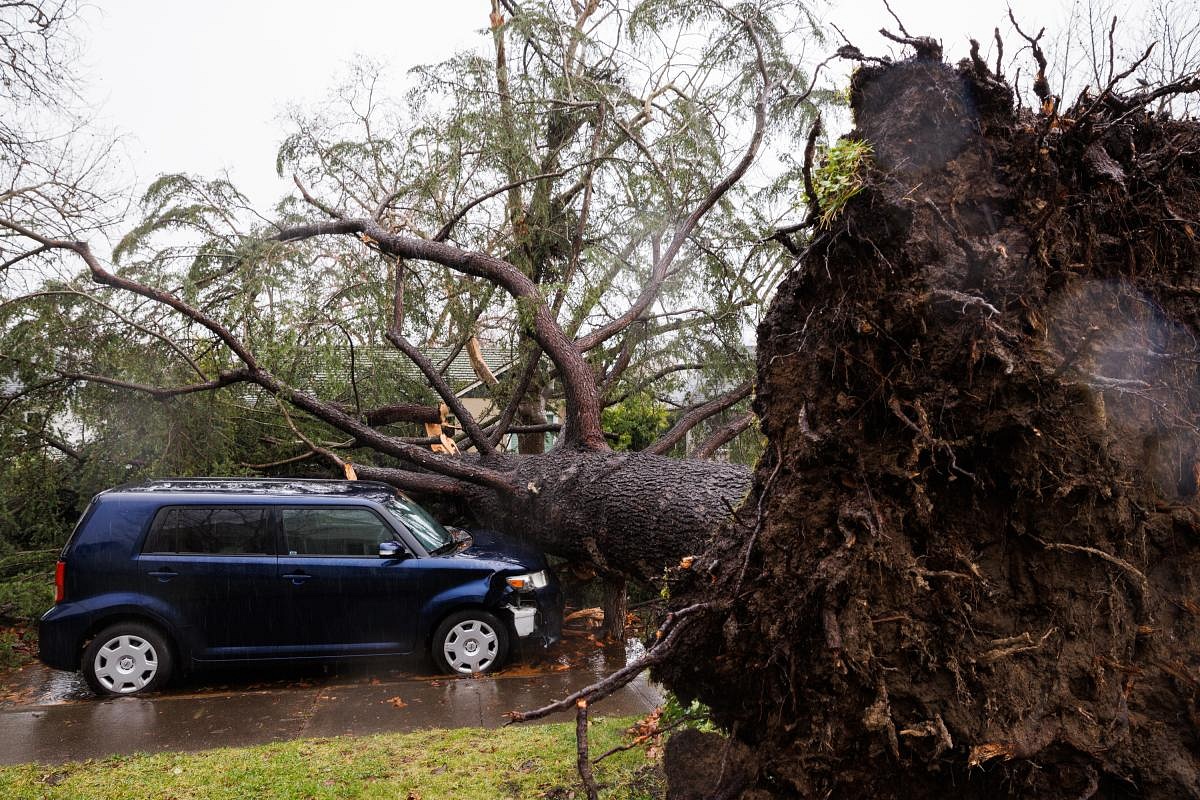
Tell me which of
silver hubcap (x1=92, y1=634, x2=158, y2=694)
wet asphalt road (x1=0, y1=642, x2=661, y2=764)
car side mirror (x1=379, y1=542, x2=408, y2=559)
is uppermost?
car side mirror (x1=379, y1=542, x2=408, y2=559)

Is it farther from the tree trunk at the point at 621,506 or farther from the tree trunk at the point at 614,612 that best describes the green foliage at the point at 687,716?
the tree trunk at the point at 614,612

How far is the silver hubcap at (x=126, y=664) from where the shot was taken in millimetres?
6547

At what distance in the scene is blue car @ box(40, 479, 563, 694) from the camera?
657 centimetres

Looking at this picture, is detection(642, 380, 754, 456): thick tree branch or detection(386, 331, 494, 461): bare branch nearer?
detection(386, 331, 494, 461): bare branch

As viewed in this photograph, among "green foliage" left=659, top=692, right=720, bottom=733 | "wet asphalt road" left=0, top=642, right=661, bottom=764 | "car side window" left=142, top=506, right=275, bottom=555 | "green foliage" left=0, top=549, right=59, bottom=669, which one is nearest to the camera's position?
"green foliage" left=659, top=692, right=720, bottom=733

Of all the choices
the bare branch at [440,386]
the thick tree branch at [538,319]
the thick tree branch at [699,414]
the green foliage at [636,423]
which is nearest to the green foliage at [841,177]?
the thick tree branch at [538,319]

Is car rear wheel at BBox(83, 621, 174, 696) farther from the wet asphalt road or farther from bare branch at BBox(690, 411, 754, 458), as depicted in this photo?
bare branch at BBox(690, 411, 754, 458)

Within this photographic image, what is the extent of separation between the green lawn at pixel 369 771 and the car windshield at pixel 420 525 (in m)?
2.23

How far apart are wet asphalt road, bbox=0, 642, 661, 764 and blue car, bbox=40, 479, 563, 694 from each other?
0.33m

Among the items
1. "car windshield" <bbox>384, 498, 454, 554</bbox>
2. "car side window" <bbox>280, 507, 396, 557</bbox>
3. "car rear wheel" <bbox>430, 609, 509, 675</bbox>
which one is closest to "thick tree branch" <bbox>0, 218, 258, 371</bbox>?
"car side window" <bbox>280, 507, 396, 557</bbox>

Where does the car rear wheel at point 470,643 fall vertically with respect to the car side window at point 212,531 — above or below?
below

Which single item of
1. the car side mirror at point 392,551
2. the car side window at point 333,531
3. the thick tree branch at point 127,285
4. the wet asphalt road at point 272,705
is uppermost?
the thick tree branch at point 127,285

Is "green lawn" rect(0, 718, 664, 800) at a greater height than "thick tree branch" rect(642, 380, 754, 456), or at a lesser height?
lesser

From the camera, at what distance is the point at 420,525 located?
736 cm
